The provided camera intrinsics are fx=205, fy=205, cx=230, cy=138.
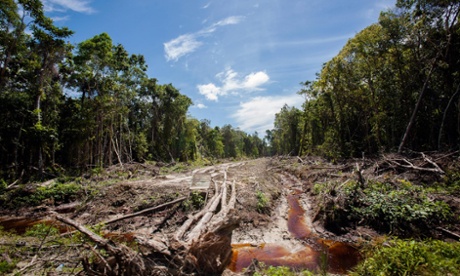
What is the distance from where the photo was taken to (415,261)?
12.2ft

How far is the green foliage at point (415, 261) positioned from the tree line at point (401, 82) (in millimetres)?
10647

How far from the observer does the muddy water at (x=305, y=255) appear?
575 centimetres

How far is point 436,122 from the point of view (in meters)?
15.3

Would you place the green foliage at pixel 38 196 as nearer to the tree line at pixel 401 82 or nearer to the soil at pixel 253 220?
the soil at pixel 253 220

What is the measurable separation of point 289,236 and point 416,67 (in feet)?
57.9

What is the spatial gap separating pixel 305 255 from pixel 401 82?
736 inches

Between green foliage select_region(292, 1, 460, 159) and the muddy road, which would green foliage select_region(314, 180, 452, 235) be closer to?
the muddy road

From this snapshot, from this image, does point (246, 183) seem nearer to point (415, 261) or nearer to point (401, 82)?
point (415, 261)

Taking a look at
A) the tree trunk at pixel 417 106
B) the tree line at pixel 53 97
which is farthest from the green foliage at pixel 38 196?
the tree trunk at pixel 417 106

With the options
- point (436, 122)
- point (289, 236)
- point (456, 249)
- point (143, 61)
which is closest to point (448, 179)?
point (456, 249)

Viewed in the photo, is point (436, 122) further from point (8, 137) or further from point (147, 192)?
point (8, 137)

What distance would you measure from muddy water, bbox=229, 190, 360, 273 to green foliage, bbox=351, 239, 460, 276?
1.48 meters

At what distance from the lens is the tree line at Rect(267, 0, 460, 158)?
45.6 ft

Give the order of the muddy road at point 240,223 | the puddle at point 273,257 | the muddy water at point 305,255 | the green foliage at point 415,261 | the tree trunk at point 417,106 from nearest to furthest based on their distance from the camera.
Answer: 1. the green foliage at point 415,261
2. the muddy water at point 305,255
3. the puddle at point 273,257
4. the muddy road at point 240,223
5. the tree trunk at point 417,106
